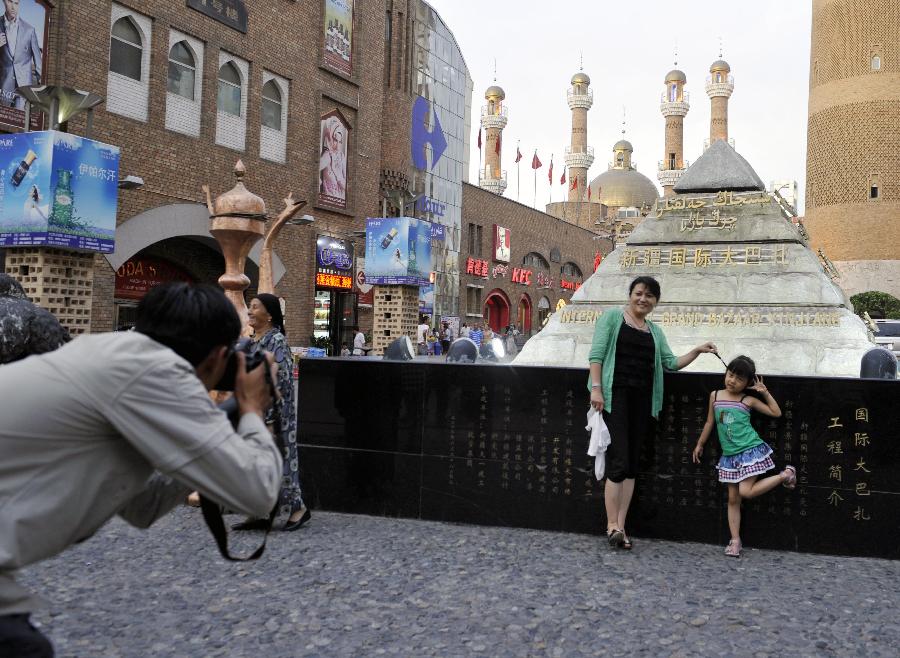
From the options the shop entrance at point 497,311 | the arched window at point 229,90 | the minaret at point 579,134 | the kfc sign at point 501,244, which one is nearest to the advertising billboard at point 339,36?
the arched window at point 229,90

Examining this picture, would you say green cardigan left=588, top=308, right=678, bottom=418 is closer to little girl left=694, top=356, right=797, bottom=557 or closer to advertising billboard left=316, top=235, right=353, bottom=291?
little girl left=694, top=356, right=797, bottom=557

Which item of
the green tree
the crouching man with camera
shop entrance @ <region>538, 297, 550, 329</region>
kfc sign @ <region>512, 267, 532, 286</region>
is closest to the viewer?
the crouching man with camera

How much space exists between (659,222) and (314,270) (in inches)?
578

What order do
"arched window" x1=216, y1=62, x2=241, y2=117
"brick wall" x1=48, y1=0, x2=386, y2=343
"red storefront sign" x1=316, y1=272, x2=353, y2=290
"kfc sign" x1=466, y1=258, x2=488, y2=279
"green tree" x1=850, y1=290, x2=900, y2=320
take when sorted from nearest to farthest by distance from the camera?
"brick wall" x1=48, y1=0, x2=386, y2=343 < "arched window" x1=216, y1=62, x2=241, y2=117 < "red storefront sign" x1=316, y1=272, x2=353, y2=290 < "green tree" x1=850, y1=290, x2=900, y2=320 < "kfc sign" x1=466, y1=258, x2=488, y2=279

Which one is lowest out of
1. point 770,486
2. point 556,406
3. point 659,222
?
point 770,486

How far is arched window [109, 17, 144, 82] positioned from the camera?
1661 cm

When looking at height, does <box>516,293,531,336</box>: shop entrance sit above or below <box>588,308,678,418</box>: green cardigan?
above

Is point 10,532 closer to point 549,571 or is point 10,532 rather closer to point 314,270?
point 549,571

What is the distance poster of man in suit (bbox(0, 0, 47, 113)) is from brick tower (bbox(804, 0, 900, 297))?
35.0 metres

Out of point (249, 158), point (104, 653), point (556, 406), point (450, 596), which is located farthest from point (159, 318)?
point (249, 158)

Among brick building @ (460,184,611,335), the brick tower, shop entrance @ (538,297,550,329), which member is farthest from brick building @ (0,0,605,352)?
the brick tower

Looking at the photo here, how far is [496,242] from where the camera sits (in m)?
39.6

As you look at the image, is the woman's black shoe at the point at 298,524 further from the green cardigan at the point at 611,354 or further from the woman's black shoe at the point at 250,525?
the green cardigan at the point at 611,354

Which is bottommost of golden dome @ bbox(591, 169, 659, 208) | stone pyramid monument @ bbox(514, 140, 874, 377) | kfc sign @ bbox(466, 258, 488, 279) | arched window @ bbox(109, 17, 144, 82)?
stone pyramid monument @ bbox(514, 140, 874, 377)
